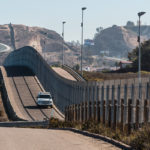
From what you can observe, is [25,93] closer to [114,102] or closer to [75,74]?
[75,74]

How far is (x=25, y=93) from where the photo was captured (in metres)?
80.9

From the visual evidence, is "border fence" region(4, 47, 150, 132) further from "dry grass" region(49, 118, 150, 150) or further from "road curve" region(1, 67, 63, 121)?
"road curve" region(1, 67, 63, 121)

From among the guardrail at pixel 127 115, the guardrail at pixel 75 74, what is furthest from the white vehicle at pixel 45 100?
the guardrail at pixel 127 115

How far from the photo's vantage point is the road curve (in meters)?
60.4

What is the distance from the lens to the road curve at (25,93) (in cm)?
6041

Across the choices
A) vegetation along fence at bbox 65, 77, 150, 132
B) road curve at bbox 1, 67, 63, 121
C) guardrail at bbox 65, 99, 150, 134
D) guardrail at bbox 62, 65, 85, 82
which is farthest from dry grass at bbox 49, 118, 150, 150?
guardrail at bbox 62, 65, 85, 82

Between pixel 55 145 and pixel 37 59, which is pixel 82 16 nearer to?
pixel 37 59

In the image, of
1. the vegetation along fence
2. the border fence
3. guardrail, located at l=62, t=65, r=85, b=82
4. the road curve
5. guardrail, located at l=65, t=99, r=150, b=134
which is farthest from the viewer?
guardrail, located at l=62, t=65, r=85, b=82

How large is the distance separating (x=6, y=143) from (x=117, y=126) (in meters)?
5.55

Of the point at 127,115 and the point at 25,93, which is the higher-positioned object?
the point at 127,115

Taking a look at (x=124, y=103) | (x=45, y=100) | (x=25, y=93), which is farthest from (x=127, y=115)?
(x=25, y=93)

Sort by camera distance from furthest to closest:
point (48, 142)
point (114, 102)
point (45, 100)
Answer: point (45, 100) → point (114, 102) → point (48, 142)

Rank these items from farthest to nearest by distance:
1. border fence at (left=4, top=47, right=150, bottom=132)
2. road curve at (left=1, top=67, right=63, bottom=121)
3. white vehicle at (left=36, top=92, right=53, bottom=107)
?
white vehicle at (left=36, top=92, right=53, bottom=107), road curve at (left=1, top=67, right=63, bottom=121), border fence at (left=4, top=47, right=150, bottom=132)

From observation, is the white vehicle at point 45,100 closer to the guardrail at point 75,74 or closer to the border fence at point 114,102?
the border fence at point 114,102
